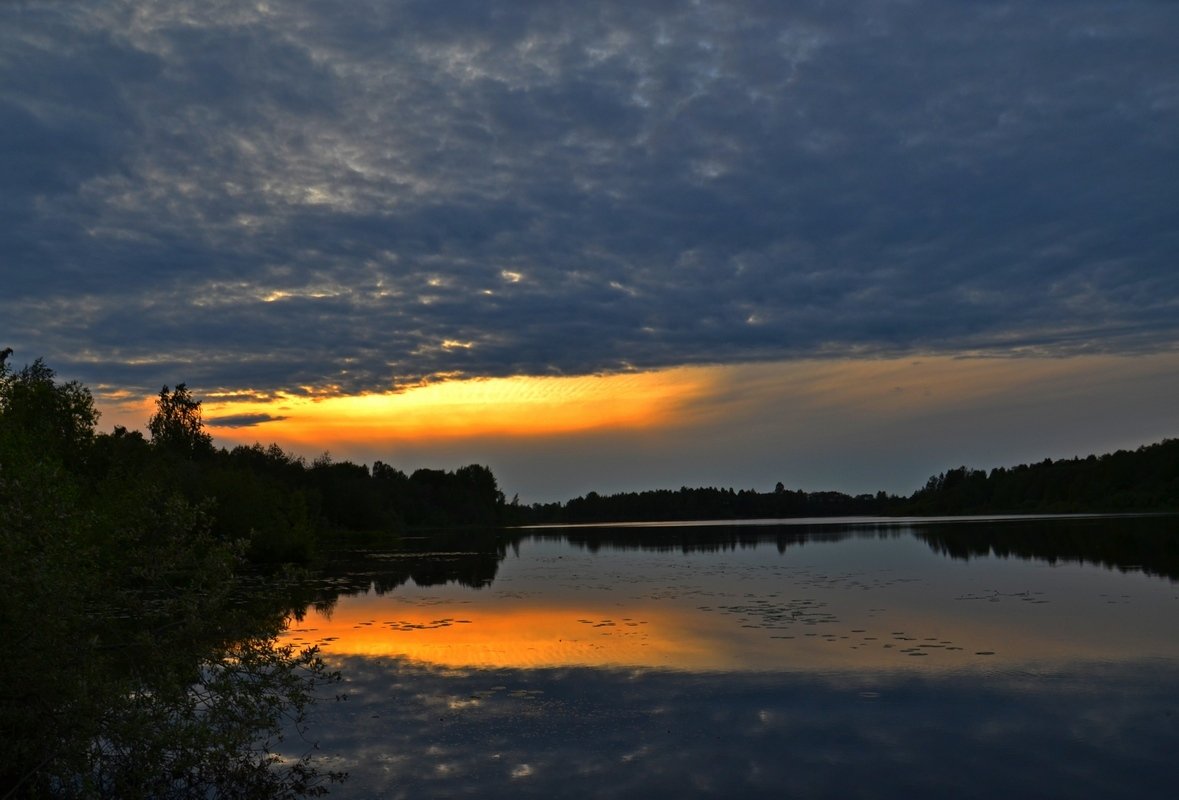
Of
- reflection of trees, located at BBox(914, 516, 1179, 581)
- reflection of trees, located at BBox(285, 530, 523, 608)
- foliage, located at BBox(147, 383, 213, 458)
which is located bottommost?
reflection of trees, located at BBox(285, 530, 523, 608)

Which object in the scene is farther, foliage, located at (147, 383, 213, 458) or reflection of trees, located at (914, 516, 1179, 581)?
foliage, located at (147, 383, 213, 458)

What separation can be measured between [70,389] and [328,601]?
41.5m

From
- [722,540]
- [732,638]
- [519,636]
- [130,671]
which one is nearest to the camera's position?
[130,671]

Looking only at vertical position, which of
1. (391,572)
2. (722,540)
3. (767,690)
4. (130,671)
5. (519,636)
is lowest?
(391,572)

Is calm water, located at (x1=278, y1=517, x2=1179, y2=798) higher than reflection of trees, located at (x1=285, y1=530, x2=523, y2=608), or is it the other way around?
calm water, located at (x1=278, y1=517, x2=1179, y2=798)

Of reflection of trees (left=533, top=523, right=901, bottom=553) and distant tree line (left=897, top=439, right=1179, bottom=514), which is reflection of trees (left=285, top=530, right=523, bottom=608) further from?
distant tree line (left=897, top=439, right=1179, bottom=514)

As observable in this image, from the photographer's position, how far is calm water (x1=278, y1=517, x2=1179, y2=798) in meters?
11.6

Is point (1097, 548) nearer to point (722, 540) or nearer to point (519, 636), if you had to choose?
point (722, 540)

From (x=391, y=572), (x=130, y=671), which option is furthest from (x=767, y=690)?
(x=391, y=572)

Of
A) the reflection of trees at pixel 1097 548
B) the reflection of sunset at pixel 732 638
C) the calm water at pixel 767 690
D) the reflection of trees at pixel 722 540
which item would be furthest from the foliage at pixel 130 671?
the reflection of trees at pixel 722 540

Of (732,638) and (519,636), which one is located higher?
(732,638)

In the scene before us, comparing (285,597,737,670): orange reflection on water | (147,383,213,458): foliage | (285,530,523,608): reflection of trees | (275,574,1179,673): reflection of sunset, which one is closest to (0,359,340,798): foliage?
(285,597,737,670): orange reflection on water

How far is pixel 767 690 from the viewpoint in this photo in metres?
16.3

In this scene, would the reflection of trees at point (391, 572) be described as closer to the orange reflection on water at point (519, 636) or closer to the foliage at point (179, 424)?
the orange reflection on water at point (519, 636)
